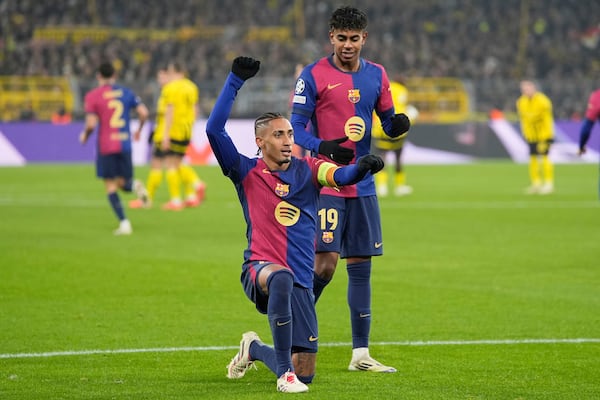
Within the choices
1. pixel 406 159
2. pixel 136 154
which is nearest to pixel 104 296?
pixel 136 154

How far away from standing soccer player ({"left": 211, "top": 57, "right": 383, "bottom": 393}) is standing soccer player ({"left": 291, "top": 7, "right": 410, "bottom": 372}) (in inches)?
29.6

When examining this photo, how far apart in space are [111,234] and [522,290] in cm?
675

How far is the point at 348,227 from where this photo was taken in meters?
7.54

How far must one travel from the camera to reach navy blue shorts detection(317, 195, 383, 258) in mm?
7445

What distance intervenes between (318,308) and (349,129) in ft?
8.51

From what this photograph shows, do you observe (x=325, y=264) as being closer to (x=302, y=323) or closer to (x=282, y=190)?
(x=302, y=323)

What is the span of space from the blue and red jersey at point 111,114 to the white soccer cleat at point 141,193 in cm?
200

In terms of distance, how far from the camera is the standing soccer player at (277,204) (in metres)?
6.52

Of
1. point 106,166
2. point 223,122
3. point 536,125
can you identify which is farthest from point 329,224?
point 536,125

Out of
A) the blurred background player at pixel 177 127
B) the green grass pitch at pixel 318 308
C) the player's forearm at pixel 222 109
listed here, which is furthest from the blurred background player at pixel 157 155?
the player's forearm at pixel 222 109

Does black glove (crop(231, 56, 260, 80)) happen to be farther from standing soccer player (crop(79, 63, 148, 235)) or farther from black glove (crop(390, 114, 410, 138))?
standing soccer player (crop(79, 63, 148, 235))

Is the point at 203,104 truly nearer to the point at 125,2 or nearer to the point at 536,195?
the point at 125,2

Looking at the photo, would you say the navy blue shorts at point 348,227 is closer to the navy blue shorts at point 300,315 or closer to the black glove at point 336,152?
the black glove at point 336,152

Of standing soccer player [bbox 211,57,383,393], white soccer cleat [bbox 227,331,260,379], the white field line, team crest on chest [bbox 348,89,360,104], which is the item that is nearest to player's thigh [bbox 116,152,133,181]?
the white field line
